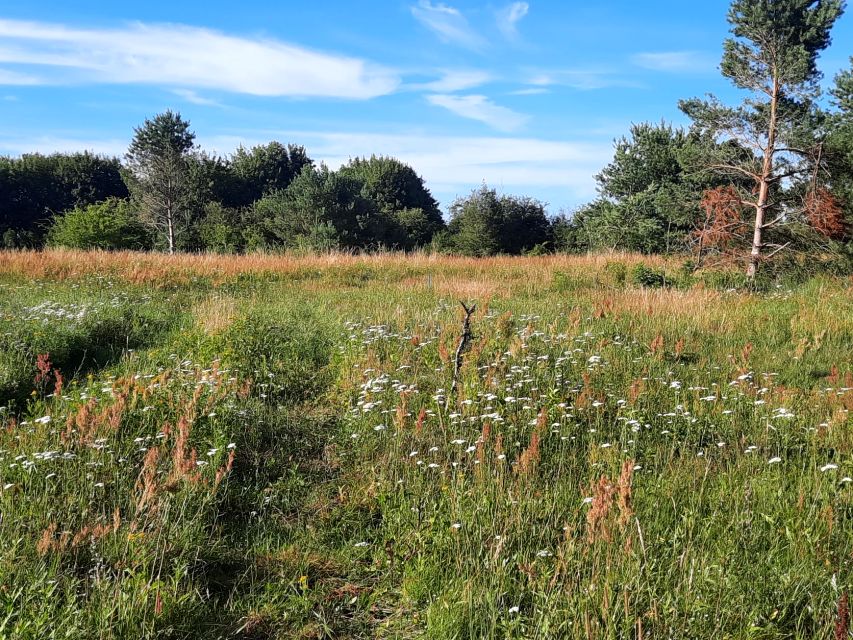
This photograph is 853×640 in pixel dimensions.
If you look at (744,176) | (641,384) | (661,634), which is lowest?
(661,634)

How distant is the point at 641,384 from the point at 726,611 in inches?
113

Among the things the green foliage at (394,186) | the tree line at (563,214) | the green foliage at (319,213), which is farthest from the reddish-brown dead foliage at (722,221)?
the green foliage at (394,186)

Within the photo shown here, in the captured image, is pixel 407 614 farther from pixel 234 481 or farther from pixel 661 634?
pixel 234 481

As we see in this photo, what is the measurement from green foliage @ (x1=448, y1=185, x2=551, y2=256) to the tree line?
0.30ft

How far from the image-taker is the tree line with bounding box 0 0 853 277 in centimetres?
1459

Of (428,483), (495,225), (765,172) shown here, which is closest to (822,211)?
(765,172)

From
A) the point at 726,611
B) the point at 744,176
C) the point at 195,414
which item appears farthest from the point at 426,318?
the point at 744,176

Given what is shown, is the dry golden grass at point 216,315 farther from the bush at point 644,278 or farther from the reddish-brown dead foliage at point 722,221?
the reddish-brown dead foliage at point 722,221

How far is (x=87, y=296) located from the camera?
11.0 m

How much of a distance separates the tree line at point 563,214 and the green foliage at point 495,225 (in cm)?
9

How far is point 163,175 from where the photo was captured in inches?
1245

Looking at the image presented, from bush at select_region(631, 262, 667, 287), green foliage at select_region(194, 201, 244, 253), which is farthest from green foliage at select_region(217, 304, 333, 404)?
green foliage at select_region(194, 201, 244, 253)

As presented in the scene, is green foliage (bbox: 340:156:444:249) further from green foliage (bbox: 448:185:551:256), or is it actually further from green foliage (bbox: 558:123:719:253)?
green foliage (bbox: 558:123:719:253)

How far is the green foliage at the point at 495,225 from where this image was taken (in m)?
32.6
